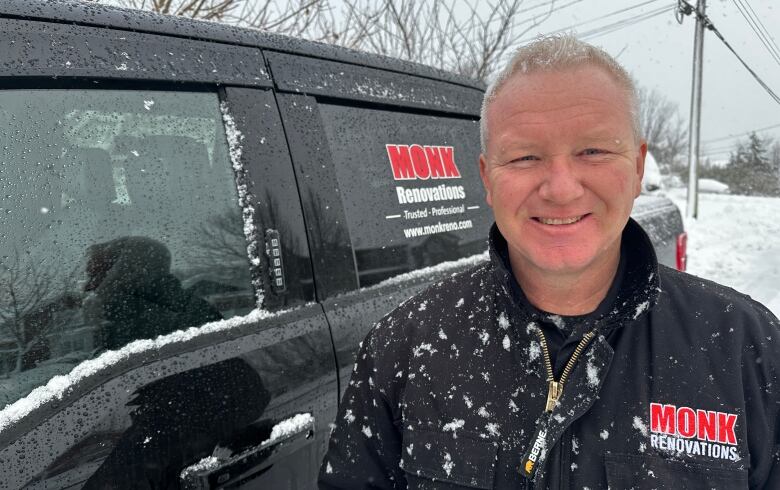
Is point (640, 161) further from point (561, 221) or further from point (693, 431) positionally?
point (693, 431)

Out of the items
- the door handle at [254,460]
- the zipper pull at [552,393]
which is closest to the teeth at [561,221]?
the zipper pull at [552,393]

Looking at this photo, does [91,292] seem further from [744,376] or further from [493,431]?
[744,376]

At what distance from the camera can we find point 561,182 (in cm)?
122

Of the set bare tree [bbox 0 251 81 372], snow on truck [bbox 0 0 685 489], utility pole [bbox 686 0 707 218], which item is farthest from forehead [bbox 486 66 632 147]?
utility pole [bbox 686 0 707 218]

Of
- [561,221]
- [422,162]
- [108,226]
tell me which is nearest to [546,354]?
→ [561,221]

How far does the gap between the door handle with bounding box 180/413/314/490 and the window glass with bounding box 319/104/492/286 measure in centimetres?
53

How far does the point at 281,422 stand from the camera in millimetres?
1467

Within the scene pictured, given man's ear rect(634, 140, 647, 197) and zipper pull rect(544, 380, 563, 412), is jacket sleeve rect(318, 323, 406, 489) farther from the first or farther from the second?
man's ear rect(634, 140, 647, 197)

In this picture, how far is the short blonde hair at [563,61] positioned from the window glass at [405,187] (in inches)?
26.4

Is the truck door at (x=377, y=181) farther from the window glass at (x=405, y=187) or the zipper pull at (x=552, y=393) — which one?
the zipper pull at (x=552, y=393)

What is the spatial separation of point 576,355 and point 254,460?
81cm

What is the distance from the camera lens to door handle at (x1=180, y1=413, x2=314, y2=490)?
1.27m

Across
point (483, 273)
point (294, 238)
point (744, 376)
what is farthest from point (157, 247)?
point (744, 376)

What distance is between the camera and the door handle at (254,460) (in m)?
1.27
